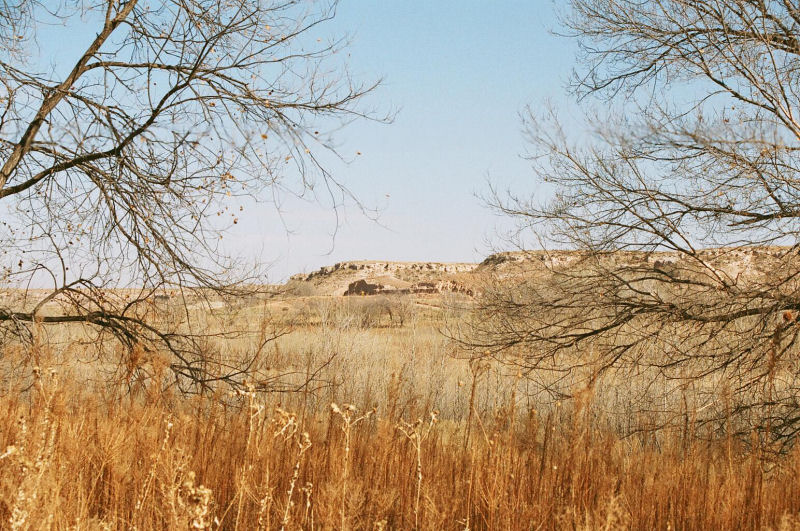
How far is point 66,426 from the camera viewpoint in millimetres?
3936

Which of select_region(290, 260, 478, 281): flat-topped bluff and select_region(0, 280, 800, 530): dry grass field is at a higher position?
select_region(290, 260, 478, 281): flat-topped bluff

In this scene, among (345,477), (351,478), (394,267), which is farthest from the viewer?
(394,267)

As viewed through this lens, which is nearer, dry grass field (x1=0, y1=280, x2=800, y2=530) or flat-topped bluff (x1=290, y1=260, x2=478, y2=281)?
dry grass field (x1=0, y1=280, x2=800, y2=530)

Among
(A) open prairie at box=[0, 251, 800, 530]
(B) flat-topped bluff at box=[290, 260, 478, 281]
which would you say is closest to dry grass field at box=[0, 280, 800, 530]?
(A) open prairie at box=[0, 251, 800, 530]

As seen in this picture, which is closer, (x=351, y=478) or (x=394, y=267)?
(x=351, y=478)

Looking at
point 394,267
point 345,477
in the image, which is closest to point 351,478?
point 345,477

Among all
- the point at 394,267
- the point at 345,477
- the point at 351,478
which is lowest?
the point at 351,478

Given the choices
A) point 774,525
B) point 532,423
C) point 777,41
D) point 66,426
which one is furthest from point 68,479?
point 777,41

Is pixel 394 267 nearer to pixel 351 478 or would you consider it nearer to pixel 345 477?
pixel 351 478

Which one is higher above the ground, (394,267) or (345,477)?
(394,267)

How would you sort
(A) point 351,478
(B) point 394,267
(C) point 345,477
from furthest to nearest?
(B) point 394,267 → (A) point 351,478 → (C) point 345,477

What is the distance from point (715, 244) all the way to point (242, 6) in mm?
4725

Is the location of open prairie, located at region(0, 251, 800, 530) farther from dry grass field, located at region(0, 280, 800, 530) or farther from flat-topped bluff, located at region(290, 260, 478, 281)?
flat-topped bluff, located at region(290, 260, 478, 281)

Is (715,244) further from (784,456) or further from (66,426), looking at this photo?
(66,426)
